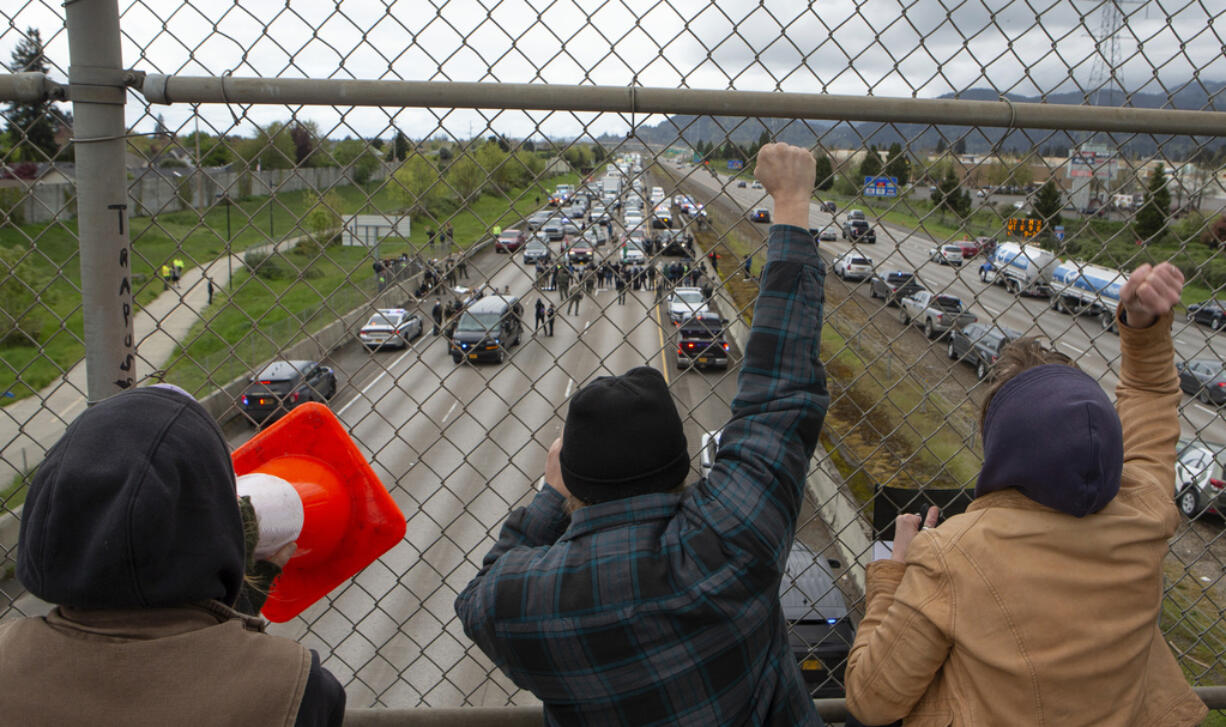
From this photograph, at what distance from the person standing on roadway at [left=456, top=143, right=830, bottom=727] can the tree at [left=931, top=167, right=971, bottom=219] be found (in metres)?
0.90

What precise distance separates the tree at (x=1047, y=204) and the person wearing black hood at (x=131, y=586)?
2.15 metres

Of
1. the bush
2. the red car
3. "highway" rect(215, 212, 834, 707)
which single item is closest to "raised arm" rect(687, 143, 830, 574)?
the red car

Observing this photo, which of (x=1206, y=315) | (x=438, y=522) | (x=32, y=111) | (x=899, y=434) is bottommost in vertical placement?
(x=438, y=522)

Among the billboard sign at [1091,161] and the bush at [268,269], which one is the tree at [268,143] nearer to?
the bush at [268,269]

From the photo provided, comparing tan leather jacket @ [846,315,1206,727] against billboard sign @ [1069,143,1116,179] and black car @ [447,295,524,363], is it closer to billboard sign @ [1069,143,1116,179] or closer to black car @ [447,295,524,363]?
billboard sign @ [1069,143,1116,179]

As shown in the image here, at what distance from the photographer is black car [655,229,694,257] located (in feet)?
6.80

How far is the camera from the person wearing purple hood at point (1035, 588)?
1.55 meters

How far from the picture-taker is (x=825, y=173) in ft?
7.27

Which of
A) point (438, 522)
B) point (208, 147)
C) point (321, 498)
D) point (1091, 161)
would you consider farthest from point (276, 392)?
point (438, 522)

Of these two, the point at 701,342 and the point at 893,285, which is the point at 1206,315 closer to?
the point at 893,285

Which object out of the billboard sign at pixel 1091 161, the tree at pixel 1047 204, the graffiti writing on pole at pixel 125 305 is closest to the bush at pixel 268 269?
the graffiti writing on pole at pixel 125 305

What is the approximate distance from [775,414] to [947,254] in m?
1.32

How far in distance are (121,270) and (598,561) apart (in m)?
1.37

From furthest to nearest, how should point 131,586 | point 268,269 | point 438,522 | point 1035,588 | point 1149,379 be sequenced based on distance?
point 438,522
point 268,269
point 1149,379
point 1035,588
point 131,586
